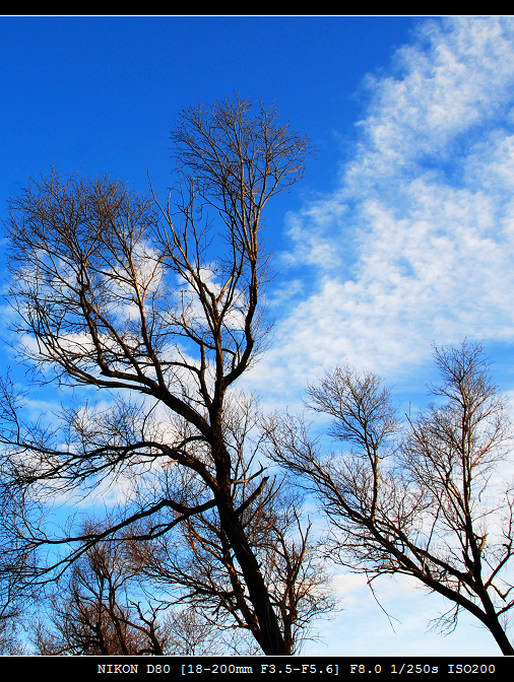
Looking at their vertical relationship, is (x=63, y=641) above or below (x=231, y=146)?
below

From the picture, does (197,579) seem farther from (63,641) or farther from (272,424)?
(63,641)

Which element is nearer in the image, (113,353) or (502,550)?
(113,353)

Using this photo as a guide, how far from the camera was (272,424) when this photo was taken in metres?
12.5

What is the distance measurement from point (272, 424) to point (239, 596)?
4.34 metres
